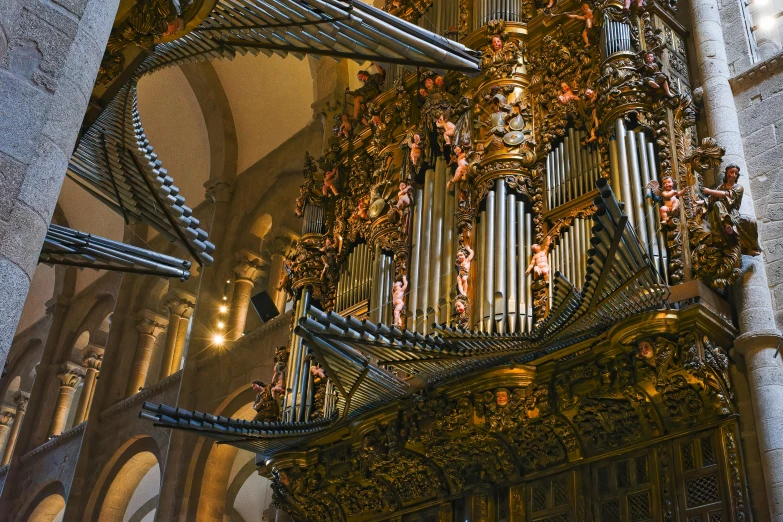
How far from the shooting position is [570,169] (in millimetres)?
10961

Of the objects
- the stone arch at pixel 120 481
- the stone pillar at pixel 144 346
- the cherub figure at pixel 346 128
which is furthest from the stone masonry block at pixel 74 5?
the stone pillar at pixel 144 346

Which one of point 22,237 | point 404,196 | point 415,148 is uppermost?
point 415,148

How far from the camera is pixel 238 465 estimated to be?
60.1 ft

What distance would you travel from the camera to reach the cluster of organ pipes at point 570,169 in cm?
1065

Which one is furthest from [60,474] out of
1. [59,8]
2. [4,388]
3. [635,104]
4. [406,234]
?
[59,8]

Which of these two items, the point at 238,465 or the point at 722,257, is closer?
the point at 722,257

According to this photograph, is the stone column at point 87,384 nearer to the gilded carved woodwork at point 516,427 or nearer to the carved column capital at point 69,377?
the carved column capital at point 69,377

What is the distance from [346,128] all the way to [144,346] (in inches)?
429

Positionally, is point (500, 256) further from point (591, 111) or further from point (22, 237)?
point (22, 237)

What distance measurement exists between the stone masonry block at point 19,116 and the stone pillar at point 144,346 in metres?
19.1

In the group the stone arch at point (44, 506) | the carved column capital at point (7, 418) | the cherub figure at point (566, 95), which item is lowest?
the stone arch at point (44, 506)

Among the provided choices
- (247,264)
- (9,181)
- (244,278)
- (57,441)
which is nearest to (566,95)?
(9,181)

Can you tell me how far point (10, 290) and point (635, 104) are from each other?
8127mm

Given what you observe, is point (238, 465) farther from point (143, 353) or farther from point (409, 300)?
point (409, 300)
